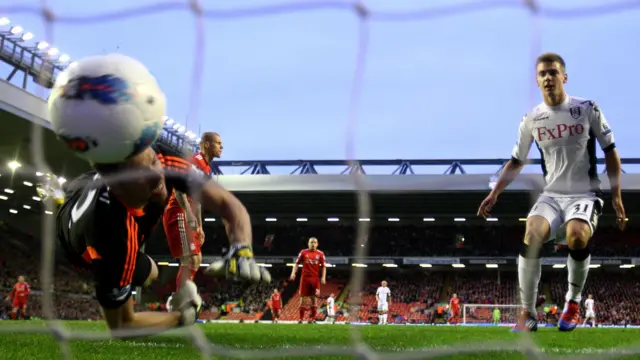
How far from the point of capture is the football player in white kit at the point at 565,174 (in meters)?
4.66

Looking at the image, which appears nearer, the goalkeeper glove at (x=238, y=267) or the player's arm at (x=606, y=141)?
the goalkeeper glove at (x=238, y=267)

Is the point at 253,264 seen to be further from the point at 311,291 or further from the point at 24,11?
the point at 311,291

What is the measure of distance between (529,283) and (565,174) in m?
0.83

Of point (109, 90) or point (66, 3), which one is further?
point (66, 3)

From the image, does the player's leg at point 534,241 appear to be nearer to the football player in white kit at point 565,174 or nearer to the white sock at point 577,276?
the football player in white kit at point 565,174

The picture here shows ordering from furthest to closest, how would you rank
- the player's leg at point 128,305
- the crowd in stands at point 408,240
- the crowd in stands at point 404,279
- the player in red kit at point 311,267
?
the crowd in stands at point 408,240 → the crowd in stands at point 404,279 → the player in red kit at point 311,267 → the player's leg at point 128,305

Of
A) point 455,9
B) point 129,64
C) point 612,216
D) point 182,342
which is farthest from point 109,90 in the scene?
point 612,216

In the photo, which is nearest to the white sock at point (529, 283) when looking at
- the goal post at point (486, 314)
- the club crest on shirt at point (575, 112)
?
the club crest on shirt at point (575, 112)

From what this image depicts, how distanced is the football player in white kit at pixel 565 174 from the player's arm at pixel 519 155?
0.03 ft

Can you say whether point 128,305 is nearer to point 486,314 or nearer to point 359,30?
point 359,30

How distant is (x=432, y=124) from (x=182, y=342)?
2.78 m

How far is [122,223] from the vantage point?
347 centimetres

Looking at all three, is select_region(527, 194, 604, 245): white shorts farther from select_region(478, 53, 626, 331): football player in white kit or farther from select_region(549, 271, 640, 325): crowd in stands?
select_region(549, 271, 640, 325): crowd in stands

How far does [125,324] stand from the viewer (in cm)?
371
